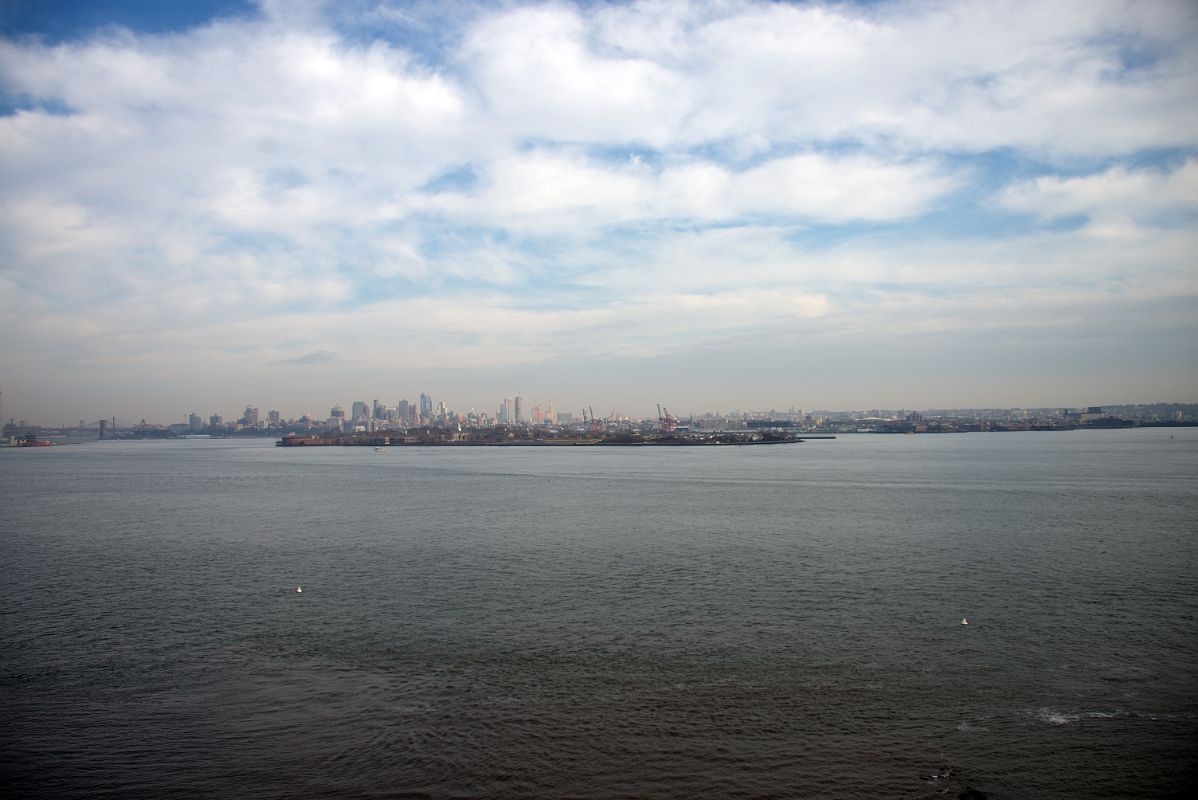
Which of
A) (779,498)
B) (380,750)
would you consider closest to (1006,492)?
(779,498)

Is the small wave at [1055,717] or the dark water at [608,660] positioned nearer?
the dark water at [608,660]

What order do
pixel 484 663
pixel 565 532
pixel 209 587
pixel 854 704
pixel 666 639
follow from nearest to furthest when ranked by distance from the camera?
pixel 854 704 → pixel 484 663 → pixel 666 639 → pixel 209 587 → pixel 565 532

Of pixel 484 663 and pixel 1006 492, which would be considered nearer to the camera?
pixel 484 663

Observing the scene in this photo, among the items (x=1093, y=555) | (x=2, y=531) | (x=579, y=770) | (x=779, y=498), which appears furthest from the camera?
(x=779, y=498)

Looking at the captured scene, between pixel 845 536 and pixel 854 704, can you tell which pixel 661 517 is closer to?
pixel 845 536

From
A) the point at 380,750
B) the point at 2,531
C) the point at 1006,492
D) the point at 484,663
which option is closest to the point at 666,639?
the point at 484,663

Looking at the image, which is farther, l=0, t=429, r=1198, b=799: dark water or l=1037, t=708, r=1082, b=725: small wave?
l=1037, t=708, r=1082, b=725: small wave

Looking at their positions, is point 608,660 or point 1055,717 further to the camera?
point 608,660

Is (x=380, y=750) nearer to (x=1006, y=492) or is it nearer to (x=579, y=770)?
(x=579, y=770)
